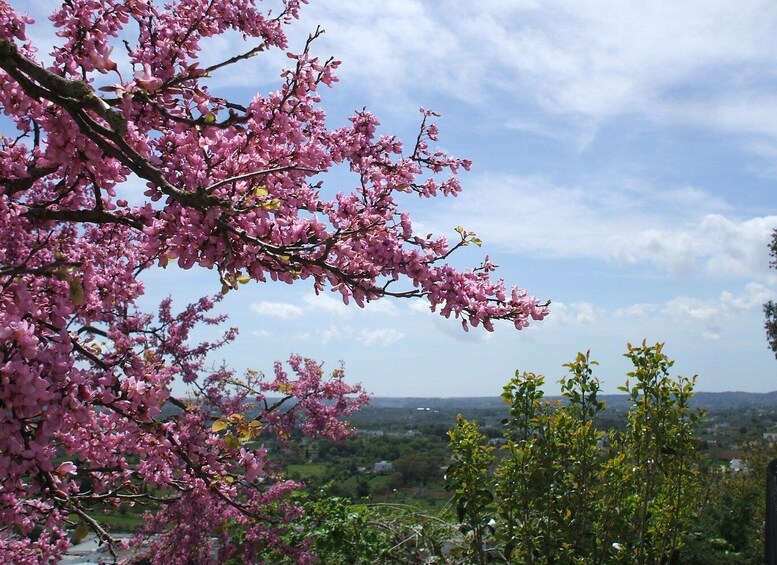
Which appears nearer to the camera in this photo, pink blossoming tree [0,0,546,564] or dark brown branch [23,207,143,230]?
pink blossoming tree [0,0,546,564]

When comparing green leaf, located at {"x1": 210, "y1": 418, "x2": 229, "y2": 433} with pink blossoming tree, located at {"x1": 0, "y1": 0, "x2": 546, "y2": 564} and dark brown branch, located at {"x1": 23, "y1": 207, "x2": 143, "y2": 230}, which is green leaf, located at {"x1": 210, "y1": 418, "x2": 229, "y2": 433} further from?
dark brown branch, located at {"x1": 23, "y1": 207, "x2": 143, "y2": 230}

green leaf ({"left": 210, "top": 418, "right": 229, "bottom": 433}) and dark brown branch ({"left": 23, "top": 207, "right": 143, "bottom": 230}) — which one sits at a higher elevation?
dark brown branch ({"left": 23, "top": 207, "right": 143, "bottom": 230})

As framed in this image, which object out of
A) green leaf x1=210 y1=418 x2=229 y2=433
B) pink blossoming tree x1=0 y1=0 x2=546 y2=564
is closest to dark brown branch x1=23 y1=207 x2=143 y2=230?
pink blossoming tree x1=0 y1=0 x2=546 y2=564

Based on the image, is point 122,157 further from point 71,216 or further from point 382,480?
point 382,480

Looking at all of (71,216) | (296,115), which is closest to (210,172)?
(71,216)

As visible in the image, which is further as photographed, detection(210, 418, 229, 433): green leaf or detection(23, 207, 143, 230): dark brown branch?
detection(23, 207, 143, 230): dark brown branch

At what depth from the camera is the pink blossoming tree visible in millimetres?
1920

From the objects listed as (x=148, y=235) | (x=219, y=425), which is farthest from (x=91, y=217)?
(x=219, y=425)

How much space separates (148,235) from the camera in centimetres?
265

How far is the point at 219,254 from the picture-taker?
2498 mm

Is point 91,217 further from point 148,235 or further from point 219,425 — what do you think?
point 219,425

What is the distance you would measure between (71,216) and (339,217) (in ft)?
4.72

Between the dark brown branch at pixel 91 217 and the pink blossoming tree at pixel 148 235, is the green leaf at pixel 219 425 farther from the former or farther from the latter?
the dark brown branch at pixel 91 217

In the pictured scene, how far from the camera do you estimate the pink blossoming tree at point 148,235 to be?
1920mm
